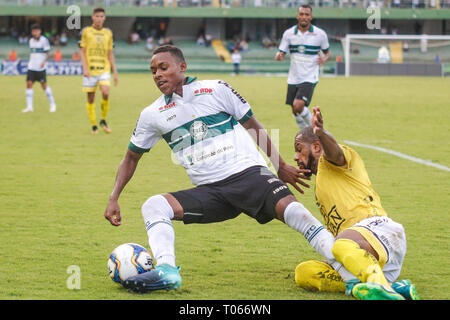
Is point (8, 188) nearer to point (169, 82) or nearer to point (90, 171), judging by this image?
point (90, 171)

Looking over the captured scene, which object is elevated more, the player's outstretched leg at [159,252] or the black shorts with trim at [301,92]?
the player's outstretched leg at [159,252]

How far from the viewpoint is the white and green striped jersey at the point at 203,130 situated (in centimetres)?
557

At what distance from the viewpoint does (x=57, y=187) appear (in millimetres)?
9914

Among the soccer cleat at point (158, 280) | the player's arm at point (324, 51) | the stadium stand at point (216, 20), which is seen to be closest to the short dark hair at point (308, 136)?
the soccer cleat at point (158, 280)


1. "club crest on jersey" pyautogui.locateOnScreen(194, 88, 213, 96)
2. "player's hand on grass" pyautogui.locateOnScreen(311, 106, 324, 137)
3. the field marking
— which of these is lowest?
the field marking

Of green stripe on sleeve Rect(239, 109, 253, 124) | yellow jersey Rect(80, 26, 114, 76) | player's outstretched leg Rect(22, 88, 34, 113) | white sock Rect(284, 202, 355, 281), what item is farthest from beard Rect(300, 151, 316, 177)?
player's outstretched leg Rect(22, 88, 34, 113)

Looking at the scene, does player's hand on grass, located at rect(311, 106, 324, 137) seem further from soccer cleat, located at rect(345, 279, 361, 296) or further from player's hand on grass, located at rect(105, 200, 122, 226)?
player's hand on grass, located at rect(105, 200, 122, 226)

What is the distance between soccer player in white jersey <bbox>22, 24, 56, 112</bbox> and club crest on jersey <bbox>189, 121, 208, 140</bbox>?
15433mm

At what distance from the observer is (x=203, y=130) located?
559 cm

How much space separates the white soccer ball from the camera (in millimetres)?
5277

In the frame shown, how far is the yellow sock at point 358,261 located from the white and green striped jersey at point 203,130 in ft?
3.51

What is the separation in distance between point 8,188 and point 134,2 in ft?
152

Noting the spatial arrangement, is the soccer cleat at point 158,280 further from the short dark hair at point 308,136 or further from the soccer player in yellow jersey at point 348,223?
the short dark hair at point 308,136

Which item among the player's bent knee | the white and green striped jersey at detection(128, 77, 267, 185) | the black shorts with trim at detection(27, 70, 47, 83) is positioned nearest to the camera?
the player's bent knee
